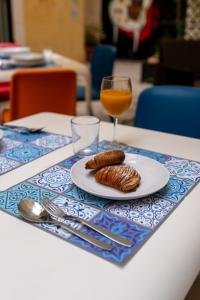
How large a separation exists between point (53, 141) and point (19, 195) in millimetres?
350

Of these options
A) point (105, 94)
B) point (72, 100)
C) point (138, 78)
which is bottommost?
point (138, 78)

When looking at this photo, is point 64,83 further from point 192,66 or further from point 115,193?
point 192,66

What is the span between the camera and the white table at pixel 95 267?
47 cm

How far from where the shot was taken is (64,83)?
1.84 metres

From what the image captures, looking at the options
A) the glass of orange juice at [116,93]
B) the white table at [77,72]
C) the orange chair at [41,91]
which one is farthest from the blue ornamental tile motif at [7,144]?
the white table at [77,72]

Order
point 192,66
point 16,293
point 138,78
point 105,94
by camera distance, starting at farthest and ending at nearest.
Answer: point 138,78 → point 192,66 → point 105,94 → point 16,293

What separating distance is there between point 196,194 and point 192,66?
13.4 feet

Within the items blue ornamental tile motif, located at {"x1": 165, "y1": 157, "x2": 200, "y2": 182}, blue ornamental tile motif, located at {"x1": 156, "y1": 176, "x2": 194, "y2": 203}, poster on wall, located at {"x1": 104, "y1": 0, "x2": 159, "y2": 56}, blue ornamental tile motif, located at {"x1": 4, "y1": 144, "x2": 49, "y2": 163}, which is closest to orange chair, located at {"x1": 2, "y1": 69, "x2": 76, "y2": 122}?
blue ornamental tile motif, located at {"x1": 4, "y1": 144, "x2": 49, "y2": 163}

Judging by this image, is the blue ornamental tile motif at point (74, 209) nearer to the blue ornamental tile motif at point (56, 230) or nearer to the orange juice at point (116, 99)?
the blue ornamental tile motif at point (56, 230)

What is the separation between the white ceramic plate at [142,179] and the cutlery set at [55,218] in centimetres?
8

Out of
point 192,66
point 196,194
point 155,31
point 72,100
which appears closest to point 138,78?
point 192,66

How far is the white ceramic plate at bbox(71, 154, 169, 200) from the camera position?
69 cm

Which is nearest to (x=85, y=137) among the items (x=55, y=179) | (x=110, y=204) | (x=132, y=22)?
(x=55, y=179)

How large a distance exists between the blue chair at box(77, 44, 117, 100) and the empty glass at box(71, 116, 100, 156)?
6.11 ft
